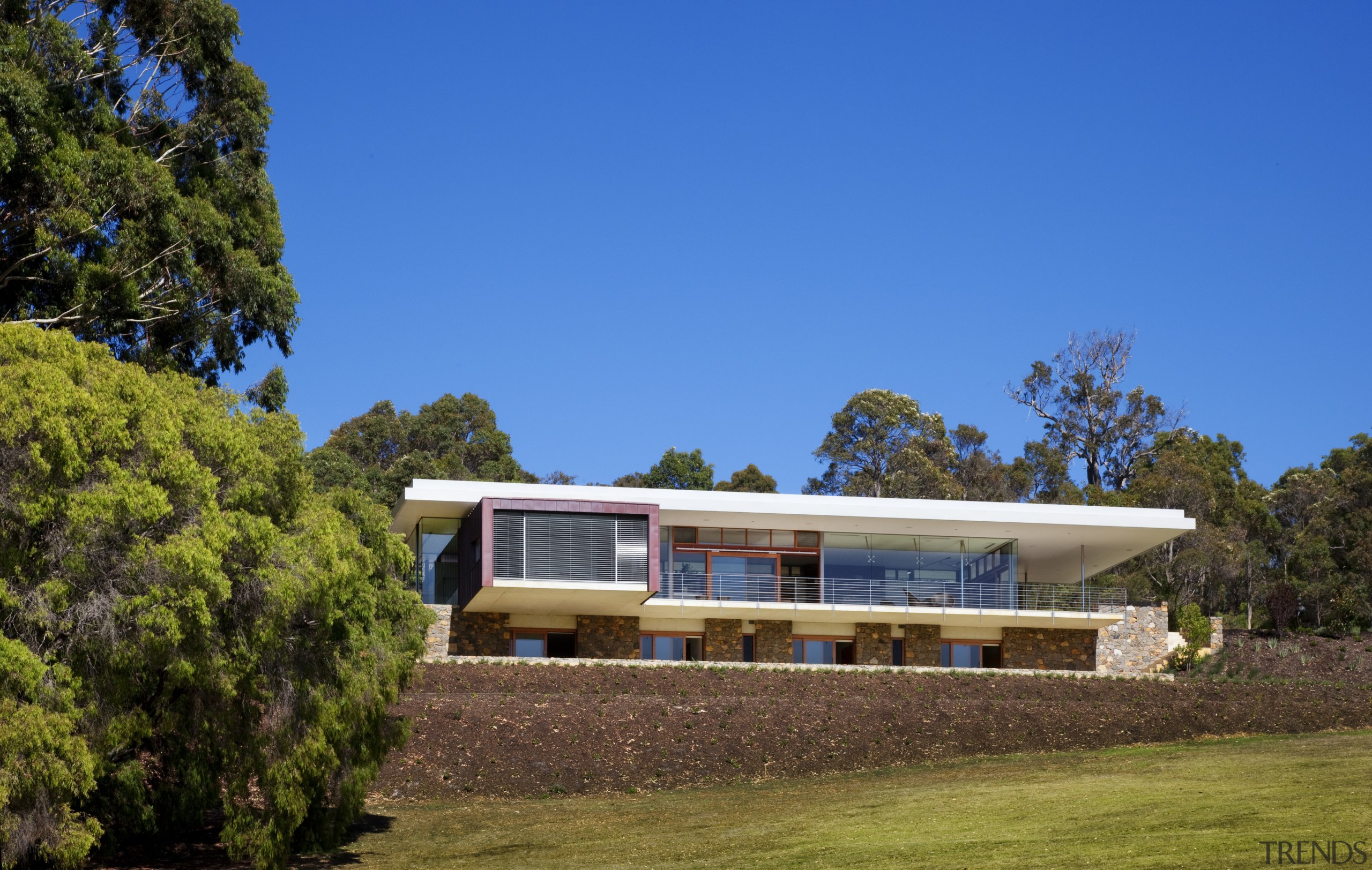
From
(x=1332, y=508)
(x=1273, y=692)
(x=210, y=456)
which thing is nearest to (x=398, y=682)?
(x=210, y=456)

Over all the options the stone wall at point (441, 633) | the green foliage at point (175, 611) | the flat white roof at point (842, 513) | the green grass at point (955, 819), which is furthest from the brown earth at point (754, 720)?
the green foliage at point (175, 611)

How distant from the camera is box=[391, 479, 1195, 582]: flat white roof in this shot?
29984 millimetres

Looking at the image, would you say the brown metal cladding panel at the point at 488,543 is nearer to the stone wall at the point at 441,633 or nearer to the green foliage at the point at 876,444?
the stone wall at the point at 441,633

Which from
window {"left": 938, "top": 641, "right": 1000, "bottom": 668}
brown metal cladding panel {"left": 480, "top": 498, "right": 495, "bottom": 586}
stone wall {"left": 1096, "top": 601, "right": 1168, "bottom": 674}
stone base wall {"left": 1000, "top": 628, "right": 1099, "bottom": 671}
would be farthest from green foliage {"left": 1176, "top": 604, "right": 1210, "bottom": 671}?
brown metal cladding panel {"left": 480, "top": 498, "right": 495, "bottom": 586}

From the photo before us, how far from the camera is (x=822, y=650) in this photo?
106ft

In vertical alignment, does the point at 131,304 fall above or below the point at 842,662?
above

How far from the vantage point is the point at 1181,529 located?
3244 cm

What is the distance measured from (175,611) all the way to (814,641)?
21358 mm

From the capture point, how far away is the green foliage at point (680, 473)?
→ 6047 centimetres

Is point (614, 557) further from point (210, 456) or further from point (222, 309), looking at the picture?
point (210, 456)

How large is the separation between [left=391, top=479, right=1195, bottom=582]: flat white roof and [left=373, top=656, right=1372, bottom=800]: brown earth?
Result: 382cm

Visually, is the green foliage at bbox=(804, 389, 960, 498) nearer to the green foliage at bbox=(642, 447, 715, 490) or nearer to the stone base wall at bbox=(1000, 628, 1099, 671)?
the green foliage at bbox=(642, 447, 715, 490)

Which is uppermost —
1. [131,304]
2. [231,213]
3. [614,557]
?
[231,213]

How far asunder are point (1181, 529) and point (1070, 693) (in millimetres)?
6692
